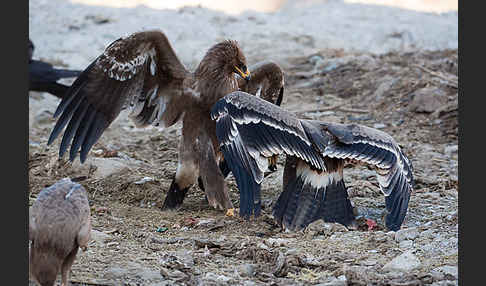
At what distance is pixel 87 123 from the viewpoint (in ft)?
22.0

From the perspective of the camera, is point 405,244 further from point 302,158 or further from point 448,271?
point 302,158

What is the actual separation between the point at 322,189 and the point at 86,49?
7.44m

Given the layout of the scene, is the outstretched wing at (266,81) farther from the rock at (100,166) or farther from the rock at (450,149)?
the rock at (450,149)

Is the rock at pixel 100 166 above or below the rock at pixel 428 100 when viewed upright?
below

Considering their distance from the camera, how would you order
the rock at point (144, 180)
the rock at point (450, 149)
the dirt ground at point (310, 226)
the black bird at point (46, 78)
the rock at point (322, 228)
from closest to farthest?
the dirt ground at point (310, 226)
the rock at point (322, 228)
the rock at point (144, 180)
the rock at point (450, 149)
the black bird at point (46, 78)

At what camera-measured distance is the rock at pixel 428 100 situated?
9.45m

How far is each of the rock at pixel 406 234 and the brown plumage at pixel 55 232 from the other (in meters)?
2.26

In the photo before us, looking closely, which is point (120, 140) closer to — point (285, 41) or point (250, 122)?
point (250, 122)

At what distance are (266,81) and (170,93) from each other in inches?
54.5

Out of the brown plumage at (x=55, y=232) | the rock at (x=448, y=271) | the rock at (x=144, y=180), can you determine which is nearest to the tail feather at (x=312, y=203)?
the rock at (x=448, y=271)

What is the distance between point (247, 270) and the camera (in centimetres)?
472

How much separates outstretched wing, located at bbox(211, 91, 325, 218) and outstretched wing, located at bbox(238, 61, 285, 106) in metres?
1.85

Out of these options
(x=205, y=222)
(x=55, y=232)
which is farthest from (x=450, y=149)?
(x=55, y=232)

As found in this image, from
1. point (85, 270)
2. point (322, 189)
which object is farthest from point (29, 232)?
point (322, 189)
